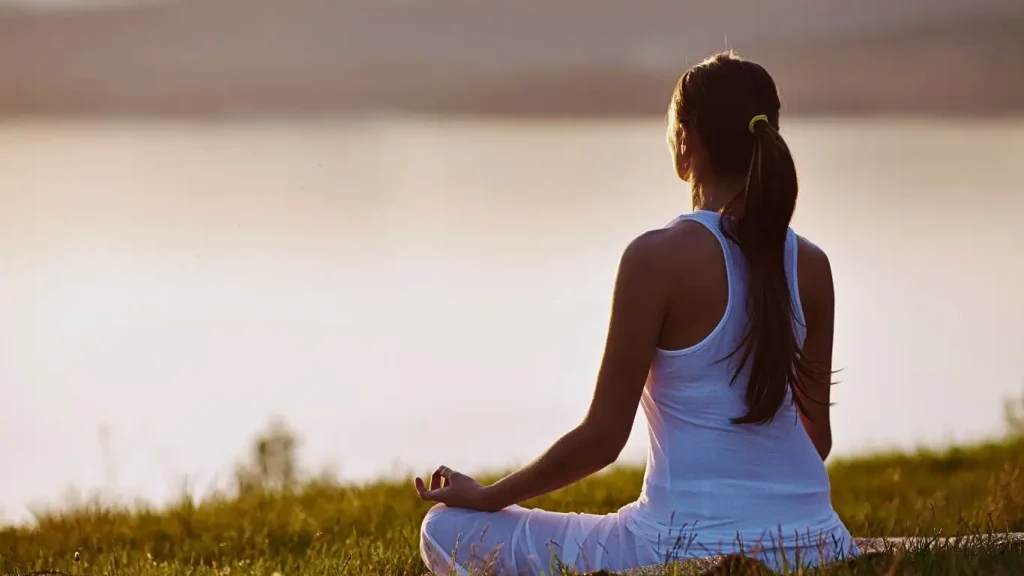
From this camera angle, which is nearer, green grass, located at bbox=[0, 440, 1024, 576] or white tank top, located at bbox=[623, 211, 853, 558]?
white tank top, located at bbox=[623, 211, 853, 558]

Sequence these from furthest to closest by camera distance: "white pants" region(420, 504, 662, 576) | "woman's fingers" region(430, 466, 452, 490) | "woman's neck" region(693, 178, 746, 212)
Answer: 1. "woman's fingers" region(430, 466, 452, 490)
2. "white pants" region(420, 504, 662, 576)
3. "woman's neck" region(693, 178, 746, 212)

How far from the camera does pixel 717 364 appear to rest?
3975mm

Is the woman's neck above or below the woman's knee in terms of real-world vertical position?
above

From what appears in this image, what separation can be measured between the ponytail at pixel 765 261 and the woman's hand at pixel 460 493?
0.90 meters

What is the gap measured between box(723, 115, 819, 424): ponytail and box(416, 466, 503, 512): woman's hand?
900 millimetres

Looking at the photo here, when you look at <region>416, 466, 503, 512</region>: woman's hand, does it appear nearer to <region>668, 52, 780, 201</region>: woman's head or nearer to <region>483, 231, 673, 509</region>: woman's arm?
<region>483, 231, 673, 509</region>: woman's arm

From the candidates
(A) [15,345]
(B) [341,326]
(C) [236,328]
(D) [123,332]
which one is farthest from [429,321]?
(A) [15,345]

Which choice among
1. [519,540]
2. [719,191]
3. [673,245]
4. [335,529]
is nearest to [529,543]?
[519,540]

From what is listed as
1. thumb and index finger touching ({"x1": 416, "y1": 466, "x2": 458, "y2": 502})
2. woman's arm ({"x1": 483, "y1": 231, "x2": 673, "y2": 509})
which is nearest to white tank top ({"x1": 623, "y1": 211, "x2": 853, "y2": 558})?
woman's arm ({"x1": 483, "y1": 231, "x2": 673, "y2": 509})

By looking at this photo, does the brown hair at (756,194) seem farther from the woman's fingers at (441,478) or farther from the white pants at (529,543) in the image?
the woman's fingers at (441,478)

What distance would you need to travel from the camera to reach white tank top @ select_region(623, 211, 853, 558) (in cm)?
398

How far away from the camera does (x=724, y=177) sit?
408 cm

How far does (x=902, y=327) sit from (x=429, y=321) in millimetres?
8266

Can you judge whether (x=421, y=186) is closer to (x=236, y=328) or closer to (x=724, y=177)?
(x=236, y=328)
